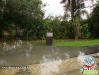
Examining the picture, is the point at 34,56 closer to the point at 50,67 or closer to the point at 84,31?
the point at 50,67

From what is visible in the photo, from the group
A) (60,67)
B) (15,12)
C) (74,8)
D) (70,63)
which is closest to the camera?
(60,67)

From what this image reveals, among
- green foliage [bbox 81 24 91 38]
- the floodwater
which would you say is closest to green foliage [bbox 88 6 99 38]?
green foliage [bbox 81 24 91 38]

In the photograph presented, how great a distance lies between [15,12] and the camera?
1488 centimetres

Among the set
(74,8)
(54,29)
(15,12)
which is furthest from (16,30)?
(74,8)

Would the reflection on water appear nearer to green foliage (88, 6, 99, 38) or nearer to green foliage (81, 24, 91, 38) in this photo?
green foliage (81, 24, 91, 38)

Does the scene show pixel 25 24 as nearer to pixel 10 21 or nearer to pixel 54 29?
pixel 10 21

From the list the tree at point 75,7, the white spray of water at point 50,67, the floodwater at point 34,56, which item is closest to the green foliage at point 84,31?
the tree at point 75,7

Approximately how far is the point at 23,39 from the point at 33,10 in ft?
9.51

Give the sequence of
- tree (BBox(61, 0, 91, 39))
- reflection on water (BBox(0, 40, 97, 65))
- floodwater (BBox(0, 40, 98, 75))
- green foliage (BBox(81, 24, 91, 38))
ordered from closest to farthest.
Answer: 1. floodwater (BBox(0, 40, 98, 75))
2. reflection on water (BBox(0, 40, 97, 65))
3. tree (BBox(61, 0, 91, 39))
4. green foliage (BBox(81, 24, 91, 38))

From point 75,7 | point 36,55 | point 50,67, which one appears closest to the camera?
point 50,67

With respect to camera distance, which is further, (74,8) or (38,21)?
(74,8)

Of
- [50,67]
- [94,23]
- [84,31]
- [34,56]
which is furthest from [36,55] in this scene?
[94,23]

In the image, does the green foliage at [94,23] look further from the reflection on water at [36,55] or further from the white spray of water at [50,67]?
the white spray of water at [50,67]

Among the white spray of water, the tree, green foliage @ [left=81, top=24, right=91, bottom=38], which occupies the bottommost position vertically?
the white spray of water
